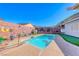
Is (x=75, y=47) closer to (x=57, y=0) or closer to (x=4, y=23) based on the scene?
(x=57, y=0)

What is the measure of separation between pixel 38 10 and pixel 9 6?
29cm

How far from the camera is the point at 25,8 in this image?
2.06m

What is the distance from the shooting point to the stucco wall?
200cm

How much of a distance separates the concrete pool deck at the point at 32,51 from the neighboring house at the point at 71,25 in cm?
19

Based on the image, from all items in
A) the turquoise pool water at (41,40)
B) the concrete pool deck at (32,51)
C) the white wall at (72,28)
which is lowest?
the concrete pool deck at (32,51)

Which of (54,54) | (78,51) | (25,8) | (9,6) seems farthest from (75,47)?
(9,6)

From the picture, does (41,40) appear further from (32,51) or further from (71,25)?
(71,25)

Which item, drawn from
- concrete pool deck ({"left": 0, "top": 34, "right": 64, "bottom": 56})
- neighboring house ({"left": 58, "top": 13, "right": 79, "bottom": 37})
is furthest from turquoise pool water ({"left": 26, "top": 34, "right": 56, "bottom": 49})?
neighboring house ({"left": 58, "top": 13, "right": 79, "bottom": 37})

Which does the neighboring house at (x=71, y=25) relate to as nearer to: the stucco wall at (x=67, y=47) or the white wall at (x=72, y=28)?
the white wall at (x=72, y=28)

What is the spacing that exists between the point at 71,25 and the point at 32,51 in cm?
48

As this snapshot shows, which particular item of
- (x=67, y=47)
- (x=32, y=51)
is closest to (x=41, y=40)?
(x=32, y=51)

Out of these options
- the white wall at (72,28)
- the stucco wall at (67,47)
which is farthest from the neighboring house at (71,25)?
the stucco wall at (67,47)

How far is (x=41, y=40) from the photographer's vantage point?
6.83 ft

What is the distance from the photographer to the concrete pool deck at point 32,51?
204 centimetres
